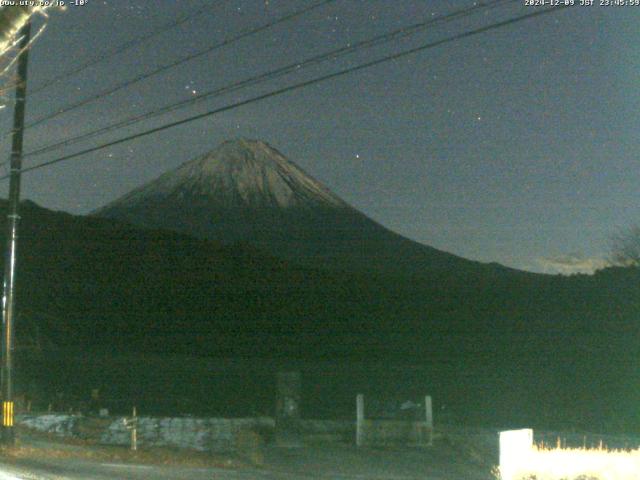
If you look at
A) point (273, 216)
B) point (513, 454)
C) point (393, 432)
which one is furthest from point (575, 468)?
point (273, 216)

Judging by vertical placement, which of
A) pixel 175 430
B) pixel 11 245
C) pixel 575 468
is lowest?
pixel 175 430

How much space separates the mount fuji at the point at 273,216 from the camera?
141250mm

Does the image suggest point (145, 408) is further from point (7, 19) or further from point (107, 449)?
point (7, 19)

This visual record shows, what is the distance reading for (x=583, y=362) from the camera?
161 ft

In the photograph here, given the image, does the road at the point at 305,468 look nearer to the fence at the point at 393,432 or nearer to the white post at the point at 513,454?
the fence at the point at 393,432

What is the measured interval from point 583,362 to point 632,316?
28.9 feet

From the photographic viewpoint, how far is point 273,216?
16962 cm

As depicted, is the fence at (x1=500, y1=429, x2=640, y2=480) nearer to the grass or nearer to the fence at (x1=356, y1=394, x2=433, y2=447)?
the grass

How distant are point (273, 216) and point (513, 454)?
158201 millimetres

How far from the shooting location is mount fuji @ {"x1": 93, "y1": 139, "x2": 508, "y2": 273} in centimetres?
14125

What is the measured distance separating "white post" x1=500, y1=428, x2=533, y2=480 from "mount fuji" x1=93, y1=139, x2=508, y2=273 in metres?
114

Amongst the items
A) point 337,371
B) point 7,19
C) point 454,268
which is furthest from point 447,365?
point 454,268

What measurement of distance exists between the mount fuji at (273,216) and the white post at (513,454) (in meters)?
114

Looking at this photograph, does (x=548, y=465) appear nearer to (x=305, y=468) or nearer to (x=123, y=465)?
(x=123, y=465)
